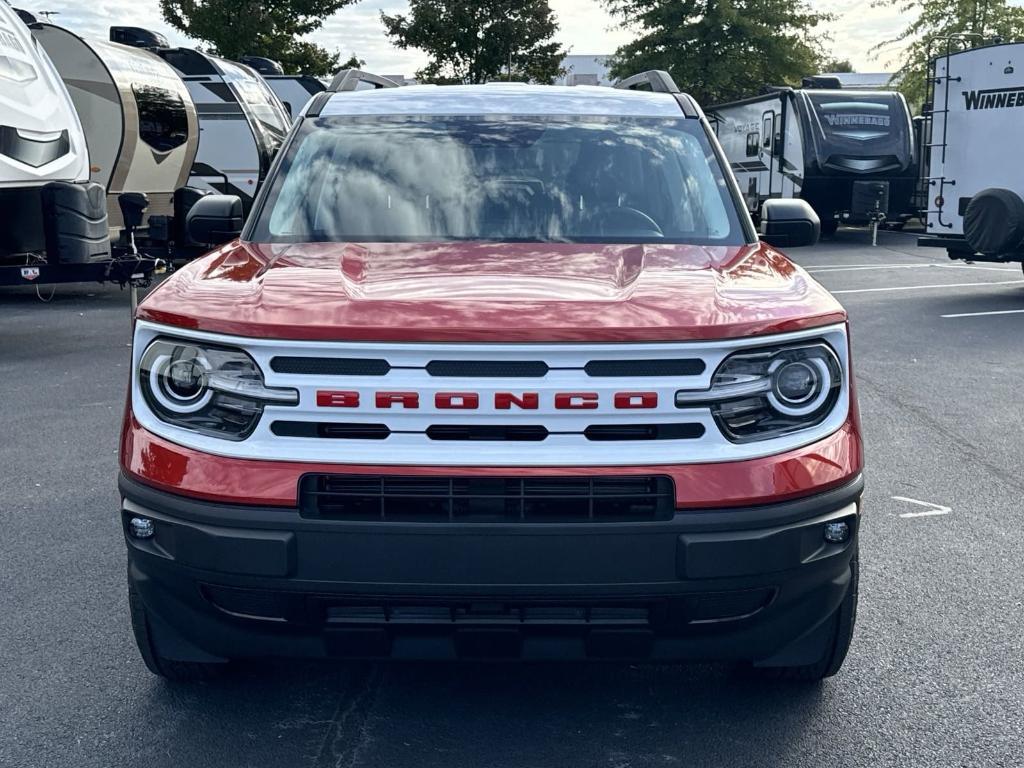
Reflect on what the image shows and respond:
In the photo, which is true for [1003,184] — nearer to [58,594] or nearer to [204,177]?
[204,177]

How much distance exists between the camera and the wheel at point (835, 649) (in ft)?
11.1

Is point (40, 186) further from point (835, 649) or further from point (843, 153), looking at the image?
point (843, 153)

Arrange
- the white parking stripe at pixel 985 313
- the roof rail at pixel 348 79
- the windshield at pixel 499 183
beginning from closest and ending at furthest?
the windshield at pixel 499 183, the roof rail at pixel 348 79, the white parking stripe at pixel 985 313

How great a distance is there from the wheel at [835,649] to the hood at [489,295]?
746 millimetres

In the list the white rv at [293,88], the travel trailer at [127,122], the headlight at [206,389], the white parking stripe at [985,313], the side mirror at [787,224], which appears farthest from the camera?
the white rv at [293,88]

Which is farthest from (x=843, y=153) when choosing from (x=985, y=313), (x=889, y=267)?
(x=985, y=313)

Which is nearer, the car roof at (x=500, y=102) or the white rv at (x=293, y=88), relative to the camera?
the car roof at (x=500, y=102)

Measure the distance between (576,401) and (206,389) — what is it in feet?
2.99

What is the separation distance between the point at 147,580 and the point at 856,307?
39.3 ft

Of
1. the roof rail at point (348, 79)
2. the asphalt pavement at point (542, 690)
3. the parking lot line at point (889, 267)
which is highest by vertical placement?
the roof rail at point (348, 79)

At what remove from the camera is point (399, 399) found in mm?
2973

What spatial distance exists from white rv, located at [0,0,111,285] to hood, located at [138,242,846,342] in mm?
6393

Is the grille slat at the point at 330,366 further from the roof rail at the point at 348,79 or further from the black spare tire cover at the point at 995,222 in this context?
the black spare tire cover at the point at 995,222

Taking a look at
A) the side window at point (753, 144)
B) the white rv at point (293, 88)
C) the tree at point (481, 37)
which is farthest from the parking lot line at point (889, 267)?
the tree at point (481, 37)
